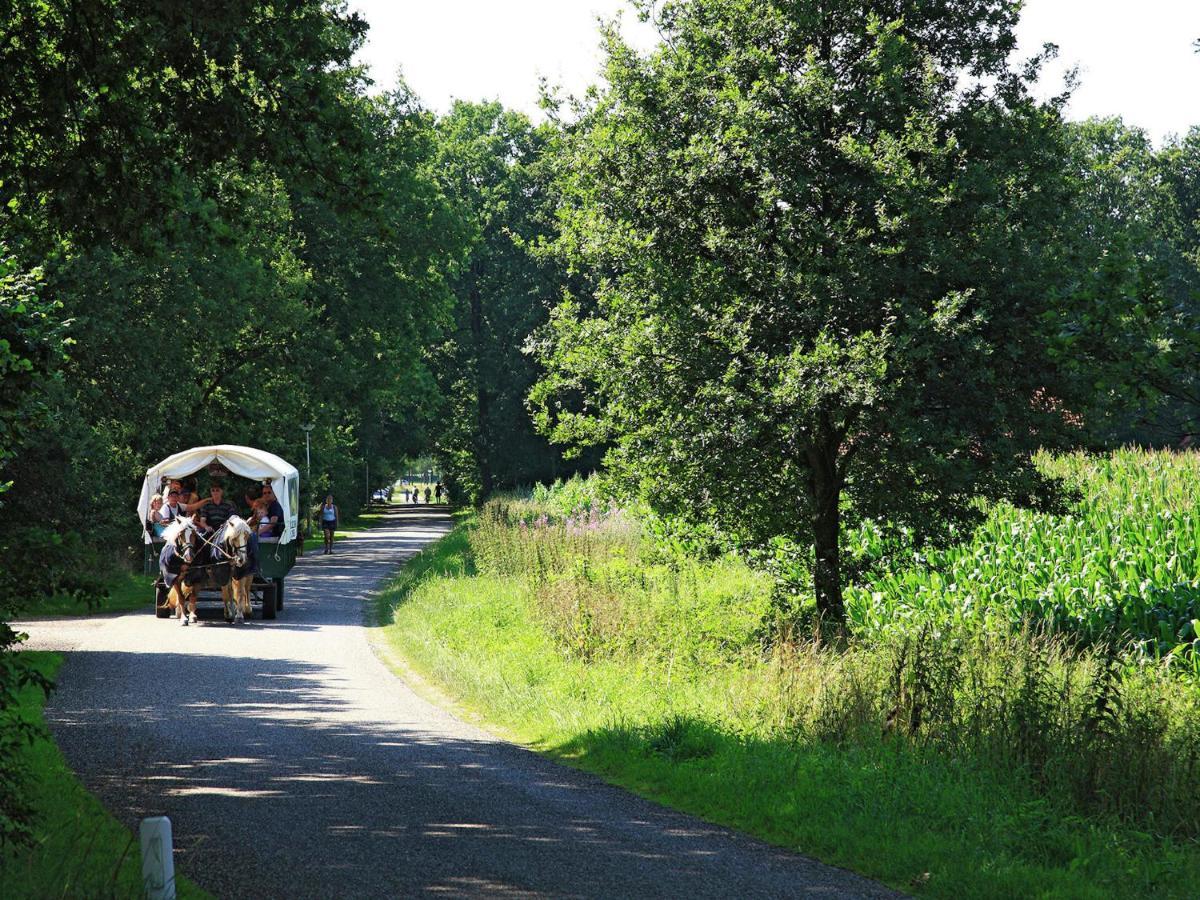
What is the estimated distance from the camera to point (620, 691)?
43.7ft

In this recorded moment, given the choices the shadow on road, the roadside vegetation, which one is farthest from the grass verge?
the shadow on road

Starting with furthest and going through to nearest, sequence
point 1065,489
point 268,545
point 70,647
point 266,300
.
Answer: point 266,300 < point 268,545 < point 70,647 < point 1065,489

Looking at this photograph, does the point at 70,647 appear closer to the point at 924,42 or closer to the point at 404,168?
the point at 924,42

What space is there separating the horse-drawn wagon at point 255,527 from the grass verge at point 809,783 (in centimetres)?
756

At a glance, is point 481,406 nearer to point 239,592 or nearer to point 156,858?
point 239,592

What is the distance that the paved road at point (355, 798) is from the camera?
284 inches

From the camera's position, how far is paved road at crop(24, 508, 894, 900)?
7.21m

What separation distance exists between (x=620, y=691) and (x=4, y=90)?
26.0 ft

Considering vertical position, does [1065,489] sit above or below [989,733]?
above

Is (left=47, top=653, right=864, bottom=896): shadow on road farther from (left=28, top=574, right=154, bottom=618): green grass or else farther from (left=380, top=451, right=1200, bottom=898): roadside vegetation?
(left=28, top=574, right=154, bottom=618): green grass

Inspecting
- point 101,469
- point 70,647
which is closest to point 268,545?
point 101,469

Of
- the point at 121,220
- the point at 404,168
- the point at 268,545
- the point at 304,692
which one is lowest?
the point at 304,692

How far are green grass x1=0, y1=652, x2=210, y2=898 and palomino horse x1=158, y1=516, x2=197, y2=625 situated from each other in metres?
12.2

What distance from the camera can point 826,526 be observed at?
50.6ft
